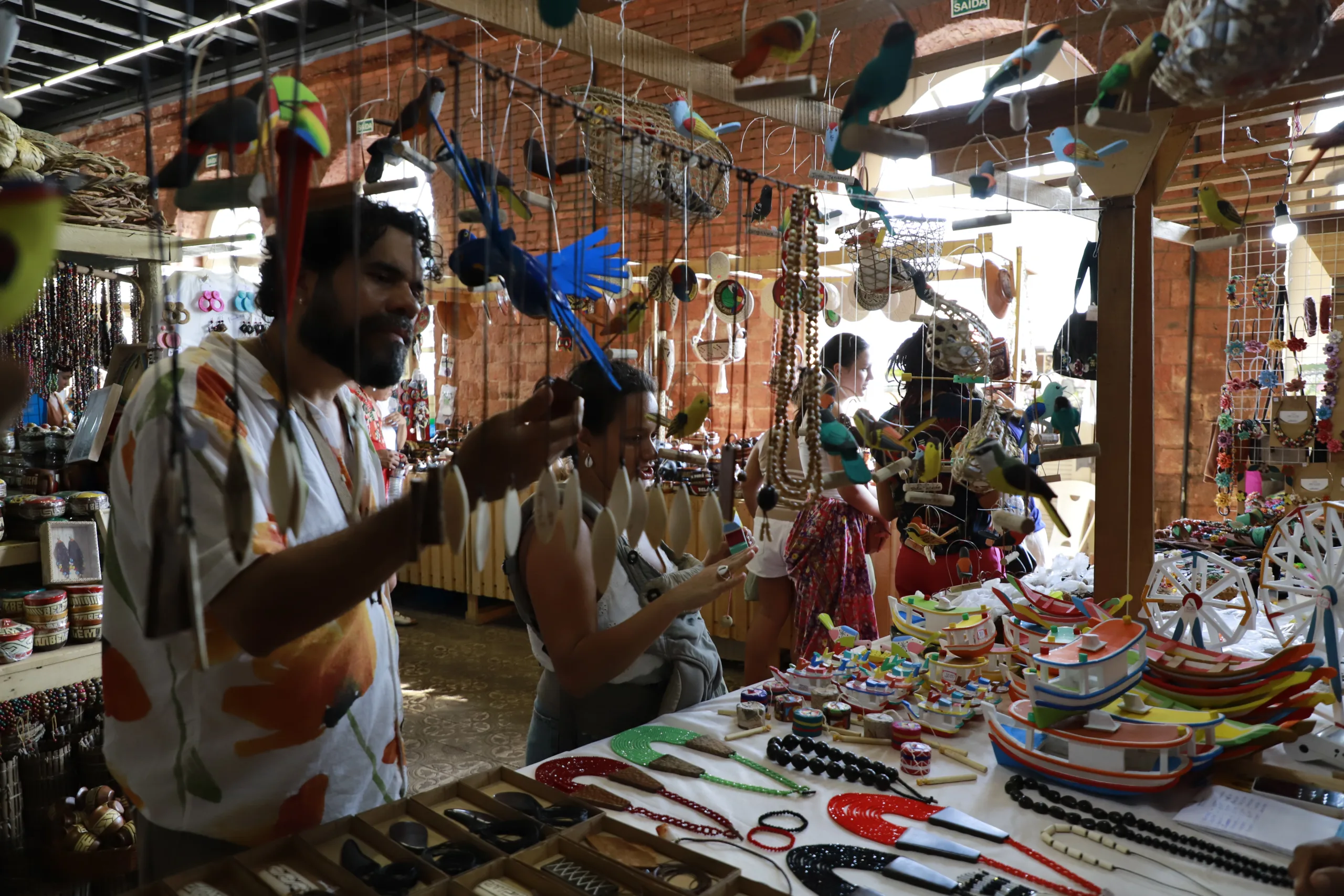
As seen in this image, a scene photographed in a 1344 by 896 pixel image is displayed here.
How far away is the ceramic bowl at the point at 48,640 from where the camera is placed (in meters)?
2.05

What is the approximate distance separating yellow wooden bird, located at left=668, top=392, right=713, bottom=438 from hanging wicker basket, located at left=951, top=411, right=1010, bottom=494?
878mm

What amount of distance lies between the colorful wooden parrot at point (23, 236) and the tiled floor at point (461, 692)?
2183 mm

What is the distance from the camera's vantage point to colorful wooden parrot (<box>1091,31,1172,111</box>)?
94 centimetres

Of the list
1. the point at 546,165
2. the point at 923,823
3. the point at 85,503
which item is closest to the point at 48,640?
the point at 85,503

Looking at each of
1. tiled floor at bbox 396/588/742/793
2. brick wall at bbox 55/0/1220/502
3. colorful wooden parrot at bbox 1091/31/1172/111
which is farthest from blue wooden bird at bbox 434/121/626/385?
brick wall at bbox 55/0/1220/502

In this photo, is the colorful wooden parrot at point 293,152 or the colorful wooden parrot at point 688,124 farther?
the colorful wooden parrot at point 688,124

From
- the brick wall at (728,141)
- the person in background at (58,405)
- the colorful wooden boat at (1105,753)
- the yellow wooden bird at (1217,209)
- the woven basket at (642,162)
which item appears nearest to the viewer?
the colorful wooden boat at (1105,753)

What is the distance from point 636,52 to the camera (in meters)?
1.75

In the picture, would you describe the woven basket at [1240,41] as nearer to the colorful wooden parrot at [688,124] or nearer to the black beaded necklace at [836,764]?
the colorful wooden parrot at [688,124]

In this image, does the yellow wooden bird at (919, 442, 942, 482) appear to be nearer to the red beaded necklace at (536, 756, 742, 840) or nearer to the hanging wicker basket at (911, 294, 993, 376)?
the hanging wicker basket at (911, 294, 993, 376)

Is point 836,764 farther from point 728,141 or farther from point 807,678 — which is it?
point 728,141

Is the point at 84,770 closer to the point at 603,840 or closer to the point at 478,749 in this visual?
the point at 478,749

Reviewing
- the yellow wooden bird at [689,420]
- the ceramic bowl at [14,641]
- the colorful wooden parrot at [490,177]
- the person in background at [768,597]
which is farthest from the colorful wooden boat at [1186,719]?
the ceramic bowl at [14,641]

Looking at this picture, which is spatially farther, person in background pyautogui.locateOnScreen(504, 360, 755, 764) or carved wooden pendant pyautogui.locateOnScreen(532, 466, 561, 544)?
person in background pyautogui.locateOnScreen(504, 360, 755, 764)
